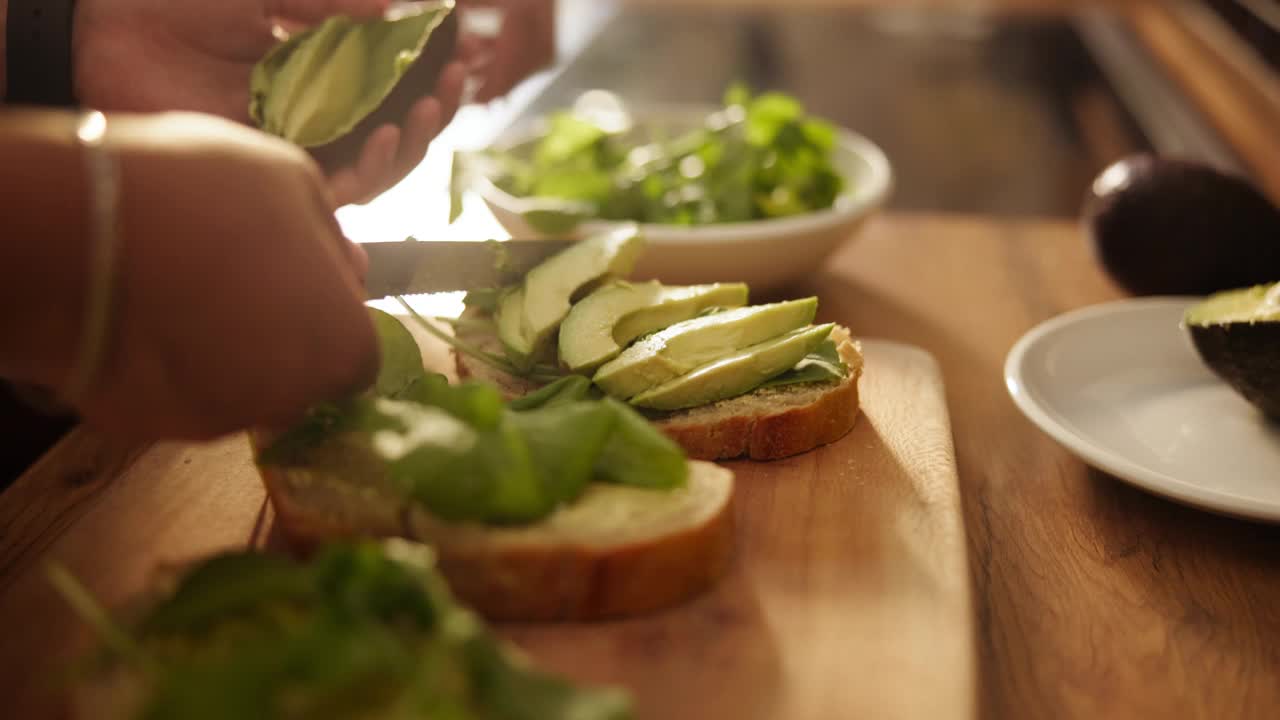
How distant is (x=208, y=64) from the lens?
1.75m

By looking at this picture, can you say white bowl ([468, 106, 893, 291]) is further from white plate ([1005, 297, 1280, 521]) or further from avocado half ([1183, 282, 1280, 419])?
avocado half ([1183, 282, 1280, 419])

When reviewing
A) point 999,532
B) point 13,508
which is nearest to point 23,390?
point 13,508

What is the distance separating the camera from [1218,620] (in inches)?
46.3

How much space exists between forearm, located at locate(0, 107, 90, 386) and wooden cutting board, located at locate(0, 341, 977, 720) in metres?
0.35

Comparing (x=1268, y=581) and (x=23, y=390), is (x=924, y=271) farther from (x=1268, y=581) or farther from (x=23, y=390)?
(x=23, y=390)

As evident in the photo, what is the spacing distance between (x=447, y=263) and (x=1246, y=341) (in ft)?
3.29

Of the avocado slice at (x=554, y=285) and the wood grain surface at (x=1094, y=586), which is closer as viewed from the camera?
the wood grain surface at (x=1094, y=586)

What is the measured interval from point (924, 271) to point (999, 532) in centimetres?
93

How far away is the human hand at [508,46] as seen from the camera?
214 cm

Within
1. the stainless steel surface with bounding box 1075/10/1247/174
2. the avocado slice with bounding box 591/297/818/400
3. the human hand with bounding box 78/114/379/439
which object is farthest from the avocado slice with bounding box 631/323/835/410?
the stainless steel surface with bounding box 1075/10/1247/174

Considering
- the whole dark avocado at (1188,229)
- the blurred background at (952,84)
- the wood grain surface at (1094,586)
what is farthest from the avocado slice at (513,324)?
the whole dark avocado at (1188,229)

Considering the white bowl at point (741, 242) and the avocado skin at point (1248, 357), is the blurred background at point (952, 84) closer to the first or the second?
the white bowl at point (741, 242)

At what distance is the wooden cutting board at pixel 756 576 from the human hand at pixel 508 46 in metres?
0.99

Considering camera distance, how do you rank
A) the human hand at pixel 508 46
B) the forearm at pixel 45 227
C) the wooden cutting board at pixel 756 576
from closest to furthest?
the forearm at pixel 45 227
the wooden cutting board at pixel 756 576
the human hand at pixel 508 46
